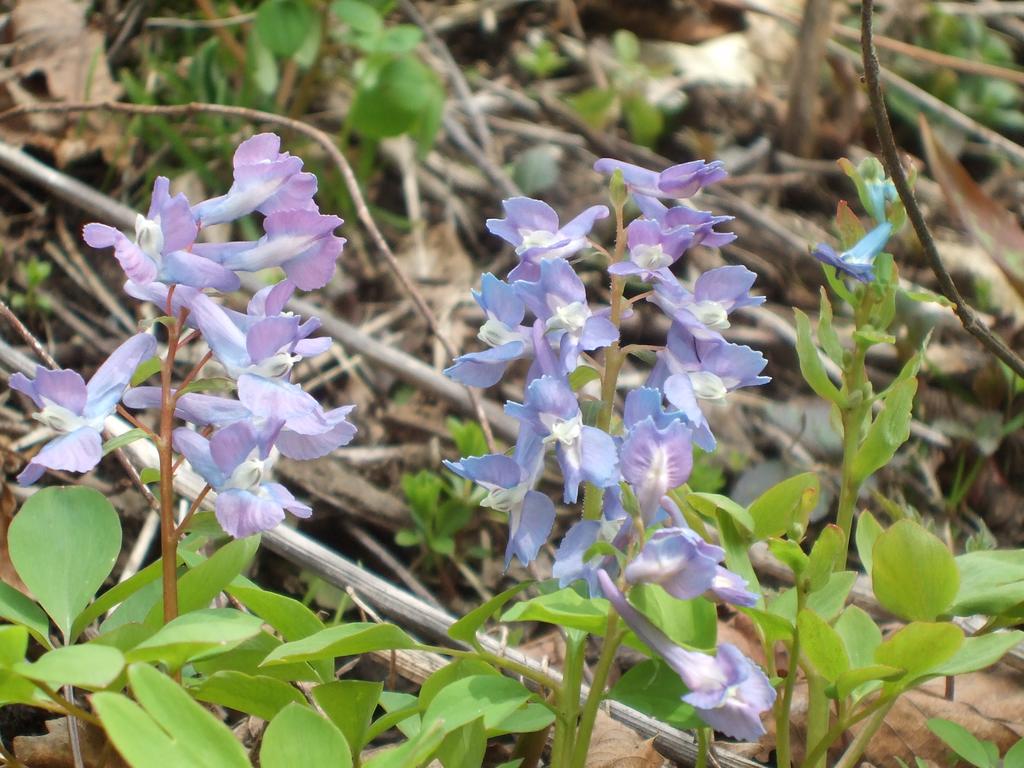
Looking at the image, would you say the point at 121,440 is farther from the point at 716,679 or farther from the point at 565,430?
the point at 716,679

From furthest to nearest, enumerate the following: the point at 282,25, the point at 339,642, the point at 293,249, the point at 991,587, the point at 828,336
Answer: the point at 282,25 → the point at 828,336 → the point at 991,587 → the point at 293,249 → the point at 339,642

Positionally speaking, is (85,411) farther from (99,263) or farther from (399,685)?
(99,263)

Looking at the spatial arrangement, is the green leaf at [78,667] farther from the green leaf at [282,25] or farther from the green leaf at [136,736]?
the green leaf at [282,25]

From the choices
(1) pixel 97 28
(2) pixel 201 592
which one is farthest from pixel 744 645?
(1) pixel 97 28

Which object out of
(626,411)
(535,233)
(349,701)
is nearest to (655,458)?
(626,411)

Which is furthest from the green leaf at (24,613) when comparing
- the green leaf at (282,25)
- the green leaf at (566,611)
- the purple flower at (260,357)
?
the green leaf at (282,25)

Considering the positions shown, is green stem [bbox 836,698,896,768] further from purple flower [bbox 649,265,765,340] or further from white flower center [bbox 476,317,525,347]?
white flower center [bbox 476,317,525,347]

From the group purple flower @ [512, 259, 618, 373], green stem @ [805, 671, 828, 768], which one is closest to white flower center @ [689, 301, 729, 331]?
purple flower @ [512, 259, 618, 373]
